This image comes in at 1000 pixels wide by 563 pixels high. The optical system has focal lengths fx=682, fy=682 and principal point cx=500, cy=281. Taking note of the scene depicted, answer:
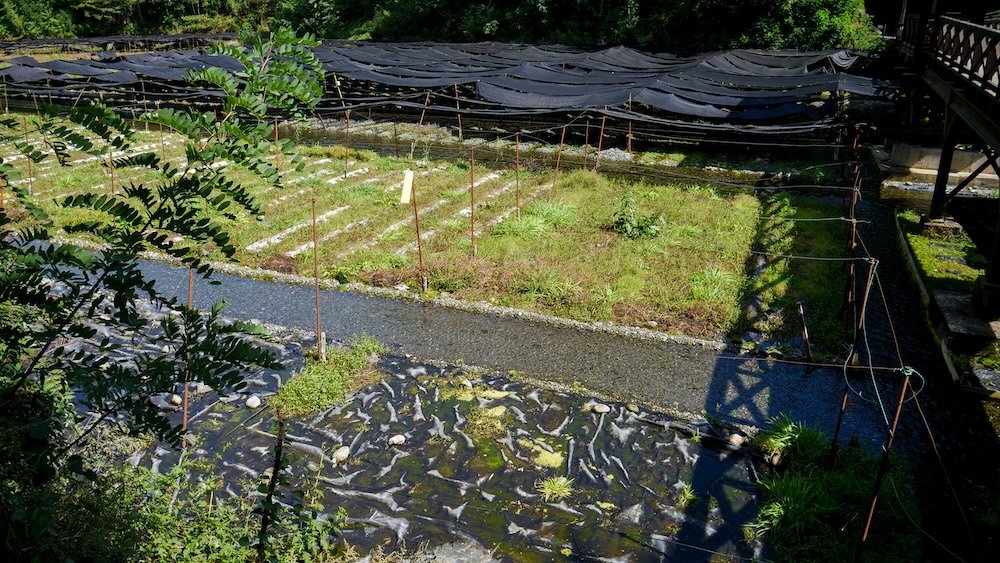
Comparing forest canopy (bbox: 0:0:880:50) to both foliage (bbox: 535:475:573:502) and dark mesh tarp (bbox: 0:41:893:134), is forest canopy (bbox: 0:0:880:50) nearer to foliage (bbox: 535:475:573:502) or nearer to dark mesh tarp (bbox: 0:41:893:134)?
dark mesh tarp (bbox: 0:41:893:134)

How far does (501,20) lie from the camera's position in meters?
36.2

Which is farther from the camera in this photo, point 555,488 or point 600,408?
point 600,408

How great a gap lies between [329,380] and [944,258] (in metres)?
9.58

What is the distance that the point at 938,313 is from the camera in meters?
8.81

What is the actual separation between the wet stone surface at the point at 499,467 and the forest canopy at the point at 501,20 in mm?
12037

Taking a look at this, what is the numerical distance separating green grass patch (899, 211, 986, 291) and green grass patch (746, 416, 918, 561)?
4820 mm

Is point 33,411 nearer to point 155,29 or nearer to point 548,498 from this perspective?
point 548,498

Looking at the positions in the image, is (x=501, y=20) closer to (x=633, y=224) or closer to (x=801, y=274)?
(x=633, y=224)

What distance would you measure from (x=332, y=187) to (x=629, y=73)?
464 inches

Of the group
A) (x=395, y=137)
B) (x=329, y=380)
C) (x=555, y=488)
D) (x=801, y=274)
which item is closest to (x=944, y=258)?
(x=801, y=274)

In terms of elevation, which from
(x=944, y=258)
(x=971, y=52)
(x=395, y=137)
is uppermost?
(x=971, y=52)

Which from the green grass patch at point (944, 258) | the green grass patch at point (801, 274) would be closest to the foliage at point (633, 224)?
the green grass patch at point (801, 274)

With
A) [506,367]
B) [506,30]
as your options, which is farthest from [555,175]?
[506,30]

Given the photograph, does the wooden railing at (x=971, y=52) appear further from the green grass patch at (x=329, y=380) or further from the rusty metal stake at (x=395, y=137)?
the rusty metal stake at (x=395, y=137)
